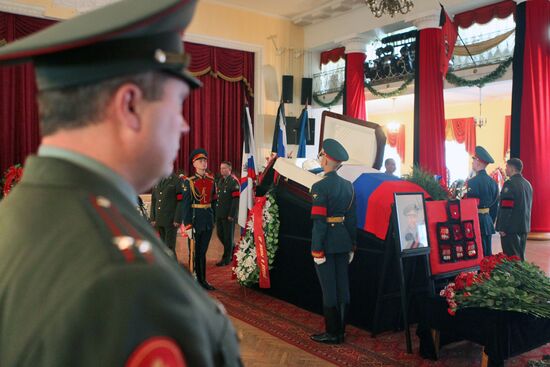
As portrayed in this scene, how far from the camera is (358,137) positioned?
17.4 feet

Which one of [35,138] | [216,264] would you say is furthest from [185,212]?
[35,138]

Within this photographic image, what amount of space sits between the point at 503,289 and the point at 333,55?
11.5 metres

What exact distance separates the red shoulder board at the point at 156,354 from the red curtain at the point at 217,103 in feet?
37.5

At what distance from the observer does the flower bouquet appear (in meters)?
3.16

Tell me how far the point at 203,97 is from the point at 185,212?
7135 mm

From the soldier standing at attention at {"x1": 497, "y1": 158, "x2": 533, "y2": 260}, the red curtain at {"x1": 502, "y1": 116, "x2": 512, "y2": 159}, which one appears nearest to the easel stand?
the soldier standing at attention at {"x1": 497, "y1": 158, "x2": 533, "y2": 260}

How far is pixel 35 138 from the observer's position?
10.2m

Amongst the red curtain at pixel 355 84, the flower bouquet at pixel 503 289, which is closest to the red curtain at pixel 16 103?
the red curtain at pixel 355 84

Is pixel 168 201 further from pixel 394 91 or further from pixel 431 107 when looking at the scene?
pixel 394 91

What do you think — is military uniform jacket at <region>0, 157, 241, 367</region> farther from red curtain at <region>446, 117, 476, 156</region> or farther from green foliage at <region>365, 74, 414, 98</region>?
red curtain at <region>446, 117, 476, 156</region>

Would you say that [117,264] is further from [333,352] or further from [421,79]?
[421,79]

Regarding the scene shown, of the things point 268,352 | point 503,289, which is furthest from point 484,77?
point 268,352

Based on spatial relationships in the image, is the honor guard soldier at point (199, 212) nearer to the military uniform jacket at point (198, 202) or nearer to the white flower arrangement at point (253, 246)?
the military uniform jacket at point (198, 202)

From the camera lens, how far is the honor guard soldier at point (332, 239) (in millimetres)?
4125
